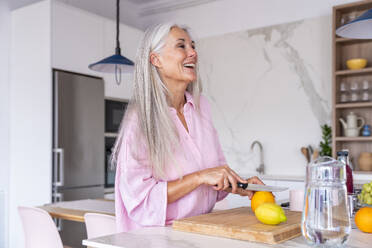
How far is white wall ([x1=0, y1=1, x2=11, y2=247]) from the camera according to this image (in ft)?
13.0

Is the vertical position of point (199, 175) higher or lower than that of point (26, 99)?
lower

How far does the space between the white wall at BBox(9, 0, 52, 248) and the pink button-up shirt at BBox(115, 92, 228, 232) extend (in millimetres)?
2362

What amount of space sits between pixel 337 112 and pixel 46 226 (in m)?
2.71

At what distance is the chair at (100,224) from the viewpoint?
1973mm

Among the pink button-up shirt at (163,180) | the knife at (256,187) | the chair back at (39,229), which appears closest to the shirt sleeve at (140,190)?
the pink button-up shirt at (163,180)

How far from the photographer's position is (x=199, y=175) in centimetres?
135

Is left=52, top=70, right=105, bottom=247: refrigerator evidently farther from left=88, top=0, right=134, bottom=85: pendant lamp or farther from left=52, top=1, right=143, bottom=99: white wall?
left=88, top=0, right=134, bottom=85: pendant lamp

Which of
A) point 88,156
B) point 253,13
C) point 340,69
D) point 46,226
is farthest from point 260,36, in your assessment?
point 46,226

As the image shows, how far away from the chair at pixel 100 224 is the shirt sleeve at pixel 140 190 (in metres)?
0.65

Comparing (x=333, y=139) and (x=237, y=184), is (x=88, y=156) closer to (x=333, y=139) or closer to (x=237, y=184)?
(x=333, y=139)

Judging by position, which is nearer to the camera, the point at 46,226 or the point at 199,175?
the point at 199,175

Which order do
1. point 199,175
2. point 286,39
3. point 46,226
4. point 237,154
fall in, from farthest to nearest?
point 237,154 < point 286,39 < point 46,226 < point 199,175

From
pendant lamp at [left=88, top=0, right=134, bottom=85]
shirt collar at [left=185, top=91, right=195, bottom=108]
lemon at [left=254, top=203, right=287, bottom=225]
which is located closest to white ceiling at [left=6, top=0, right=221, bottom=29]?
pendant lamp at [left=88, top=0, right=134, bottom=85]

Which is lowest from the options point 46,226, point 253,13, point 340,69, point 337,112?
point 46,226
